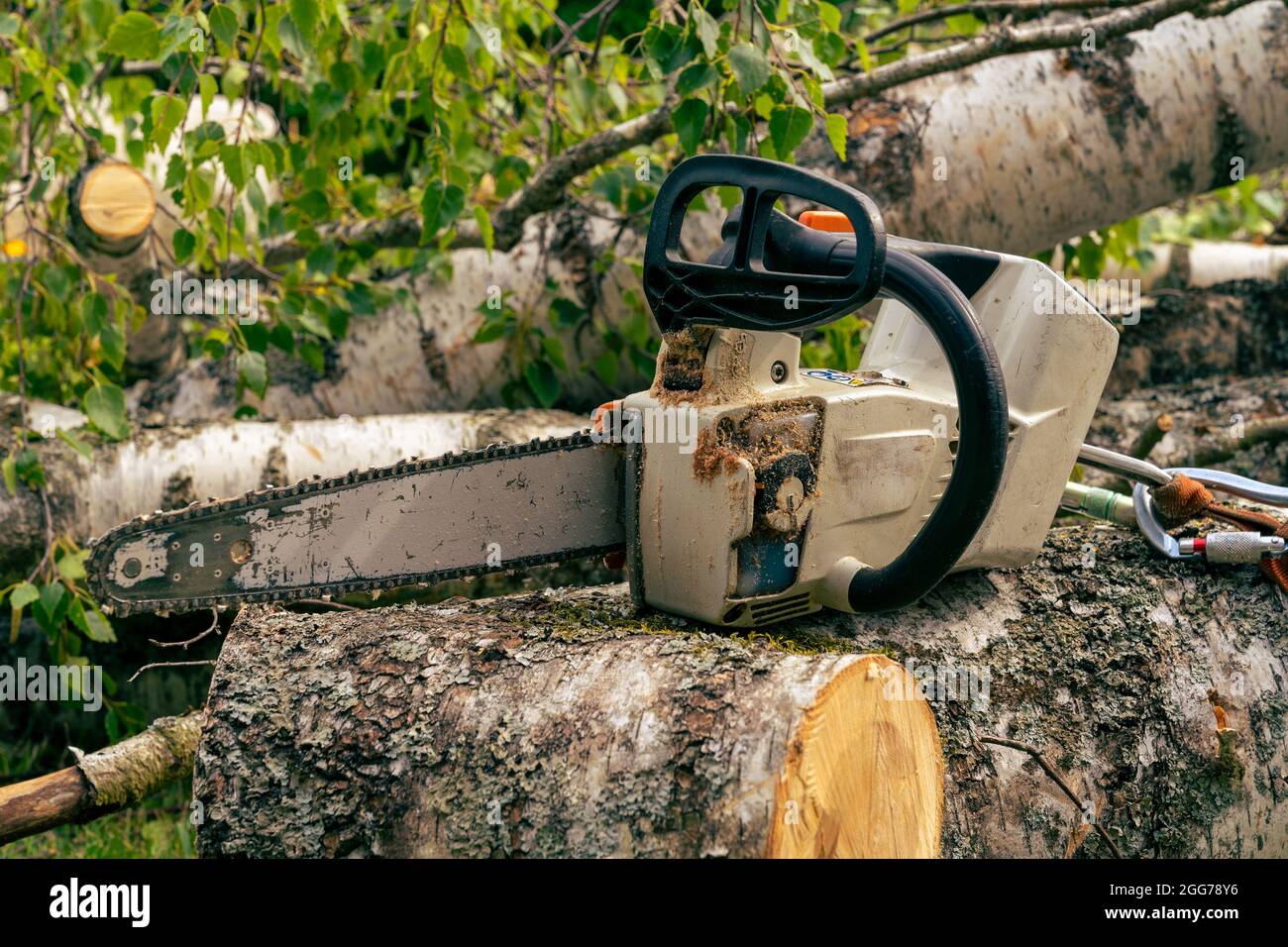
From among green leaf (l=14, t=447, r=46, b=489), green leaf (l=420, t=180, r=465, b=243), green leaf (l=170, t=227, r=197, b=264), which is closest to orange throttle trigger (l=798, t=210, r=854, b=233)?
green leaf (l=420, t=180, r=465, b=243)

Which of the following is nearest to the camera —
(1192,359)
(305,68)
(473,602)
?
(473,602)

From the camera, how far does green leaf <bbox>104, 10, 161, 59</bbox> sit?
2330mm

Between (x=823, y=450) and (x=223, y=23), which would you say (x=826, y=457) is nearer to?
(x=823, y=450)

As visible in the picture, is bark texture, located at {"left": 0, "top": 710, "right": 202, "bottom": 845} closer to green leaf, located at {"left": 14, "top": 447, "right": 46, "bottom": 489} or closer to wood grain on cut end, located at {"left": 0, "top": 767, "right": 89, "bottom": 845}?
wood grain on cut end, located at {"left": 0, "top": 767, "right": 89, "bottom": 845}

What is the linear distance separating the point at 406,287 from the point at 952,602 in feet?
6.03

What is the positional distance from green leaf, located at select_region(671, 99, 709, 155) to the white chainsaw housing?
71 centimetres

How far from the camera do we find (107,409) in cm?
260

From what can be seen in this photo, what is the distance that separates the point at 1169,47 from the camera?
3102 millimetres

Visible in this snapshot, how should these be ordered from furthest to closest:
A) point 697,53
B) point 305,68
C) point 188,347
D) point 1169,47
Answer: point 188,347 → point 305,68 → point 1169,47 → point 697,53

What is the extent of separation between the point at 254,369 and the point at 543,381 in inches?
28.1

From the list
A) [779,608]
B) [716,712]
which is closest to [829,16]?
[779,608]

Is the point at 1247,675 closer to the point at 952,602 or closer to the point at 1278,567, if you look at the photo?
the point at 1278,567

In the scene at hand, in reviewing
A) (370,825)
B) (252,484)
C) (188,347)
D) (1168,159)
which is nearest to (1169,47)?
(1168,159)
